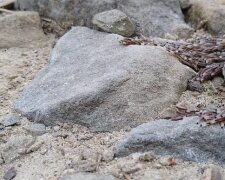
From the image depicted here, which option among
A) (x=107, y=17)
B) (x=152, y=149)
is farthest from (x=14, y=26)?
(x=152, y=149)

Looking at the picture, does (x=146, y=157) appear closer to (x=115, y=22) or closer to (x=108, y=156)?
(x=108, y=156)

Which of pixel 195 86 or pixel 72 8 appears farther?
pixel 72 8

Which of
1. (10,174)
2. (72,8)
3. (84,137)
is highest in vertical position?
(72,8)

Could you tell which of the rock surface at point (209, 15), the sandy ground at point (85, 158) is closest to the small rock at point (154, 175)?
the sandy ground at point (85, 158)

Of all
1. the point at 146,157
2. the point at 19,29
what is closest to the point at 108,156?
the point at 146,157

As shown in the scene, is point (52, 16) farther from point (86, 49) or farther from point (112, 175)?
point (112, 175)

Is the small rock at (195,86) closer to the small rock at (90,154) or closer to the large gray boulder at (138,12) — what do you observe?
the small rock at (90,154)
